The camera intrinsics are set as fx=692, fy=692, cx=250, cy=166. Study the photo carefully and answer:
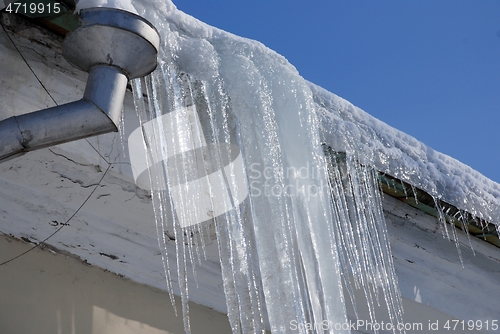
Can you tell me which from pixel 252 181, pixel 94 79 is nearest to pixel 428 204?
pixel 252 181

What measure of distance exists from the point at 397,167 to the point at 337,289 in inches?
21.5

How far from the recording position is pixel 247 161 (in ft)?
6.69

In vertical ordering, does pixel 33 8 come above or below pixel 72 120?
above

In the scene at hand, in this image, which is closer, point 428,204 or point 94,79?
point 94,79

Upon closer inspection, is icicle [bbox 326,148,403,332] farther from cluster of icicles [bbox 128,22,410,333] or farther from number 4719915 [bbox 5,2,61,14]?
number 4719915 [bbox 5,2,61,14]

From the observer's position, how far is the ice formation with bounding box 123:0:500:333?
1.92 meters

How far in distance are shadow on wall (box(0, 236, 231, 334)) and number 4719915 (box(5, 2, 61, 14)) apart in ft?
2.74

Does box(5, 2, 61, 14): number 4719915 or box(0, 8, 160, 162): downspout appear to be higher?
box(5, 2, 61, 14): number 4719915

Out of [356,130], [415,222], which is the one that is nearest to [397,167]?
[356,130]

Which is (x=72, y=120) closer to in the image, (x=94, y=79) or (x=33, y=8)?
(x=94, y=79)

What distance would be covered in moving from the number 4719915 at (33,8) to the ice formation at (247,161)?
21cm

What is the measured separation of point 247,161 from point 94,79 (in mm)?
682

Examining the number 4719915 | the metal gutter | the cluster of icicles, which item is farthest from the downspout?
the metal gutter

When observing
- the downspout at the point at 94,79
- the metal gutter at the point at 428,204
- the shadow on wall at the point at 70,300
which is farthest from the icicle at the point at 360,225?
the downspout at the point at 94,79
